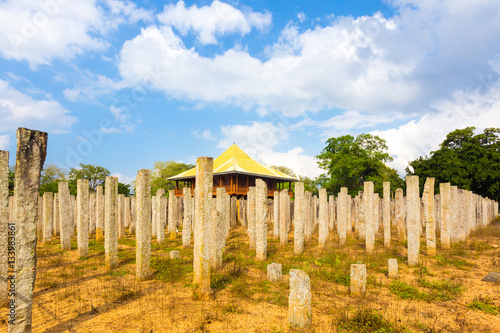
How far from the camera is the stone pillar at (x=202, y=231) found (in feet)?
19.5

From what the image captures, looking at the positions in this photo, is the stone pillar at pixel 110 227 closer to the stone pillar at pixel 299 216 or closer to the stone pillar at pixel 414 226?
the stone pillar at pixel 299 216

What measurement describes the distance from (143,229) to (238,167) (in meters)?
22.0

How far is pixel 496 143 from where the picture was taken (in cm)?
3288

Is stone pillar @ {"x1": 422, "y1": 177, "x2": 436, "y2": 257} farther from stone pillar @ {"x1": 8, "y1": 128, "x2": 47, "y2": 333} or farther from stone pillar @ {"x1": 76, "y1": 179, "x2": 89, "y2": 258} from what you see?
stone pillar @ {"x1": 76, "y1": 179, "x2": 89, "y2": 258}

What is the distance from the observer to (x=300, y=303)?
15.8ft

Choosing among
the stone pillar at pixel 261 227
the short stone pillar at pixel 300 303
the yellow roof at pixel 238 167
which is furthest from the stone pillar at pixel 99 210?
the yellow roof at pixel 238 167

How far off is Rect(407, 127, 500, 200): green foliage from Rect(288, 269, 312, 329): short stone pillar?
103 ft

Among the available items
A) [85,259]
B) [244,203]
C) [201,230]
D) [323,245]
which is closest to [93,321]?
[201,230]

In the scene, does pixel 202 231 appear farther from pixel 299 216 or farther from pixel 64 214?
pixel 64 214

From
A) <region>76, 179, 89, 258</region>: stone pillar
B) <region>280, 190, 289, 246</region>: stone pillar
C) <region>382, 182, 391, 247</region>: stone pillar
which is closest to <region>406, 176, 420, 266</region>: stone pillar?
<region>382, 182, 391, 247</region>: stone pillar

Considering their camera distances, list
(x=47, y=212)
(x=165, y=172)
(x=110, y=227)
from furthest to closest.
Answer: (x=165, y=172) → (x=47, y=212) → (x=110, y=227)

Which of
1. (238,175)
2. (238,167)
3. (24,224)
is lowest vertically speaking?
(24,224)

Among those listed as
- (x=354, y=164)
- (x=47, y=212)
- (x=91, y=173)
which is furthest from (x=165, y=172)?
(x=47, y=212)

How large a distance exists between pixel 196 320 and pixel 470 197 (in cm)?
1762
